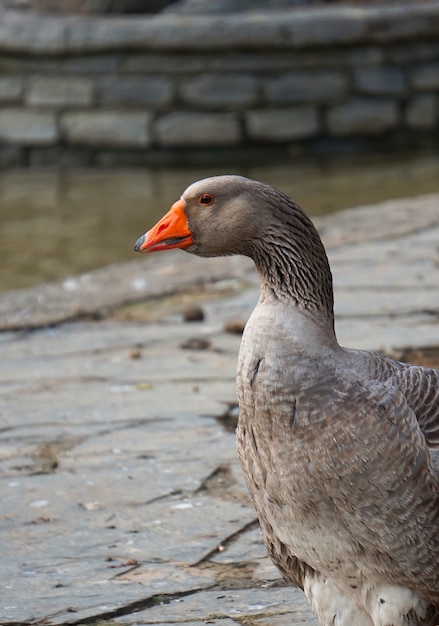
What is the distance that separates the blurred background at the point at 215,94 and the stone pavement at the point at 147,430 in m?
4.70

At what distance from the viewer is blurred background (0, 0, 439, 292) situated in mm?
11648

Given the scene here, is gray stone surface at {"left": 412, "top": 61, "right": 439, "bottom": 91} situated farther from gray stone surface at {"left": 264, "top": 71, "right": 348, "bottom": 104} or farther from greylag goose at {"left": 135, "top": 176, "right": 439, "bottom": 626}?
greylag goose at {"left": 135, "top": 176, "right": 439, "bottom": 626}

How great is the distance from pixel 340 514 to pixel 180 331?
3.02 meters

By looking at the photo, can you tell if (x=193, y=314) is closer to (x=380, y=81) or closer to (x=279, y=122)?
(x=279, y=122)

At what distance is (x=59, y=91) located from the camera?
1213cm

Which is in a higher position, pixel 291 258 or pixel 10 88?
pixel 291 258

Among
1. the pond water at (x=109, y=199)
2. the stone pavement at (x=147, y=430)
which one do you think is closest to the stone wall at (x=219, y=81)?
the pond water at (x=109, y=199)

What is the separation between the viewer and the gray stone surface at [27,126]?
40.0 ft

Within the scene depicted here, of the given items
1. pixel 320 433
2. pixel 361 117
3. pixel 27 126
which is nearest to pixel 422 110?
pixel 361 117

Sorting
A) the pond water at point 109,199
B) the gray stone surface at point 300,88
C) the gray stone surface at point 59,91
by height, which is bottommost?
the pond water at point 109,199

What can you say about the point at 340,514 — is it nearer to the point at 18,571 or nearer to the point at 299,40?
the point at 18,571

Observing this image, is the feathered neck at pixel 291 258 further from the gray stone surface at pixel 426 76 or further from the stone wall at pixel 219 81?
the gray stone surface at pixel 426 76

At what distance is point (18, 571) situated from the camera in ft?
11.2

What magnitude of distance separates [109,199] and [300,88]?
2.39m
